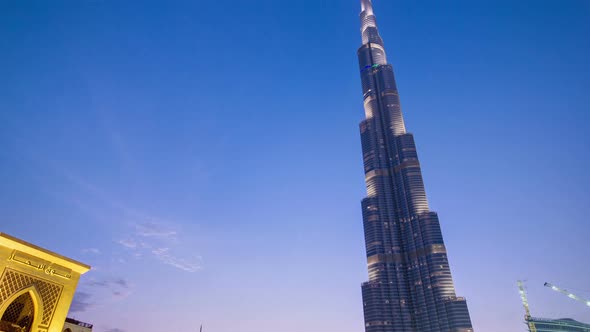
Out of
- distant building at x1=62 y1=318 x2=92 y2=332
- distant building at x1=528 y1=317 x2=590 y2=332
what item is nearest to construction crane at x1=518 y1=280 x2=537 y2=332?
distant building at x1=528 y1=317 x2=590 y2=332

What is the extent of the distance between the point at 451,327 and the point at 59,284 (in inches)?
6428

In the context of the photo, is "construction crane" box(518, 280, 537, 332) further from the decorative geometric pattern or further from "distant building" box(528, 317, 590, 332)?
the decorative geometric pattern

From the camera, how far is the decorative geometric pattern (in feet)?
113

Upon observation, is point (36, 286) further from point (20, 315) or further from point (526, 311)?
point (526, 311)

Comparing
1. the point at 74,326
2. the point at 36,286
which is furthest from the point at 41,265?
the point at 74,326

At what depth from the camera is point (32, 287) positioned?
118ft

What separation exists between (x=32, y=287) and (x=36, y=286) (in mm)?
446

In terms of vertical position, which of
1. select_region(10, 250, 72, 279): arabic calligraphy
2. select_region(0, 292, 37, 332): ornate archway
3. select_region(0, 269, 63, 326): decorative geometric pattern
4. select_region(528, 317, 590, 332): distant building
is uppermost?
select_region(528, 317, 590, 332): distant building

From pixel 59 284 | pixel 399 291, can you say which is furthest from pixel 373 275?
pixel 59 284

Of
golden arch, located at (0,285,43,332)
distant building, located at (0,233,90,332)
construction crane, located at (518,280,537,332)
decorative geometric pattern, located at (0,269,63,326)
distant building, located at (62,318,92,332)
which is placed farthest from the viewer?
construction crane, located at (518,280,537,332)

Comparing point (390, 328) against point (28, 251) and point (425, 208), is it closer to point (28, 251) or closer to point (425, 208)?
point (425, 208)

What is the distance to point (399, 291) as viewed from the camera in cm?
18825

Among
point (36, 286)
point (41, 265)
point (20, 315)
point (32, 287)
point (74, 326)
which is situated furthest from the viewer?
point (74, 326)

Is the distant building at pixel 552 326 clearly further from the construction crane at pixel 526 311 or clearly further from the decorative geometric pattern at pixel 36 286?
the decorative geometric pattern at pixel 36 286
